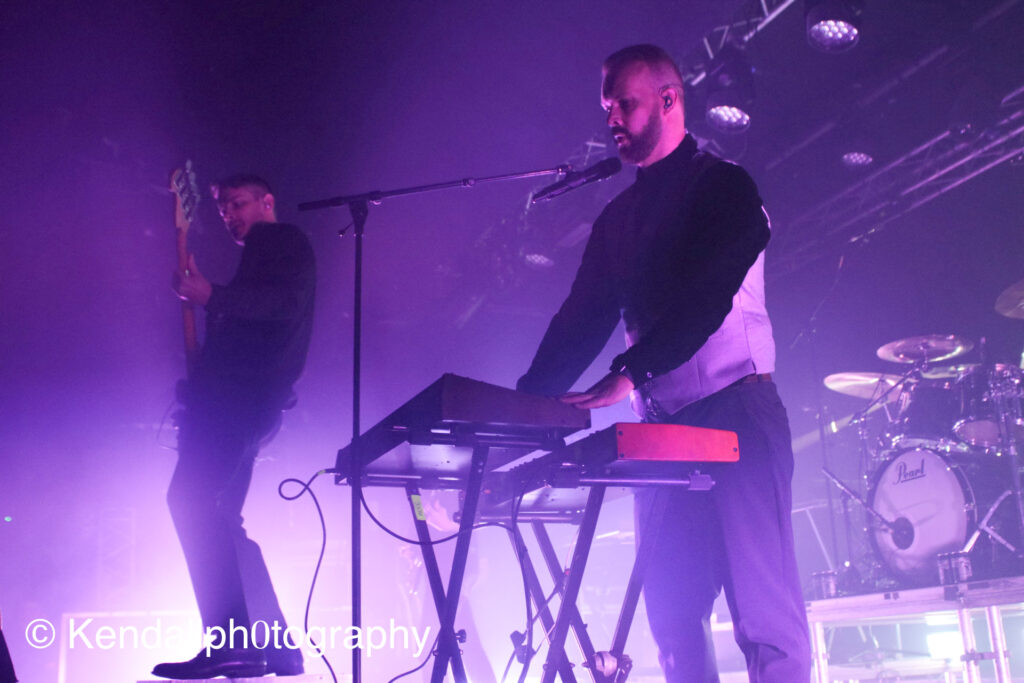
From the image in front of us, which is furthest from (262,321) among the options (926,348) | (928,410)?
(926,348)

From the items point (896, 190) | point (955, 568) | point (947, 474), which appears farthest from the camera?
point (896, 190)

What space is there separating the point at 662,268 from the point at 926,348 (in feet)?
16.6

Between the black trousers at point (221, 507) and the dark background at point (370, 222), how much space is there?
133 centimetres

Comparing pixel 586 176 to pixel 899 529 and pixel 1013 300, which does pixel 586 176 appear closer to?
pixel 1013 300

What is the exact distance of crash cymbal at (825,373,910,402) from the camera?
6754 millimetres

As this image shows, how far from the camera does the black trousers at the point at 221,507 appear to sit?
8.95 feet

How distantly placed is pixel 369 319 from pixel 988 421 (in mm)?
6463

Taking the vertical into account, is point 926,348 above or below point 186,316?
above

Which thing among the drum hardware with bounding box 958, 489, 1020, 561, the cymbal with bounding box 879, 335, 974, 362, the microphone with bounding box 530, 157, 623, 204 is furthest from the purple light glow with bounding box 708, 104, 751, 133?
the microphone with bounding box 530, 157, 623, 204

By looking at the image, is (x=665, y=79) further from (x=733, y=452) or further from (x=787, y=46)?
(x=787, y=46)

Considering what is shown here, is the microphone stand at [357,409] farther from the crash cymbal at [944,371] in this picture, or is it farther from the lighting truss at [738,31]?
the crash cymbal at [944,371]

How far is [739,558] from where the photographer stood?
186cm

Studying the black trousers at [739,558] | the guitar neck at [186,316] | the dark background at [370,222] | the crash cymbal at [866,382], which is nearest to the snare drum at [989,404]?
the crash cymbal at [866,382]

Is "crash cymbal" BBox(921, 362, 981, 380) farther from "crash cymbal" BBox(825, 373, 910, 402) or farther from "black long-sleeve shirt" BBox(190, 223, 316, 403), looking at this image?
"black long-sleeve shirt" BBox(190, 223, 316, 403)
